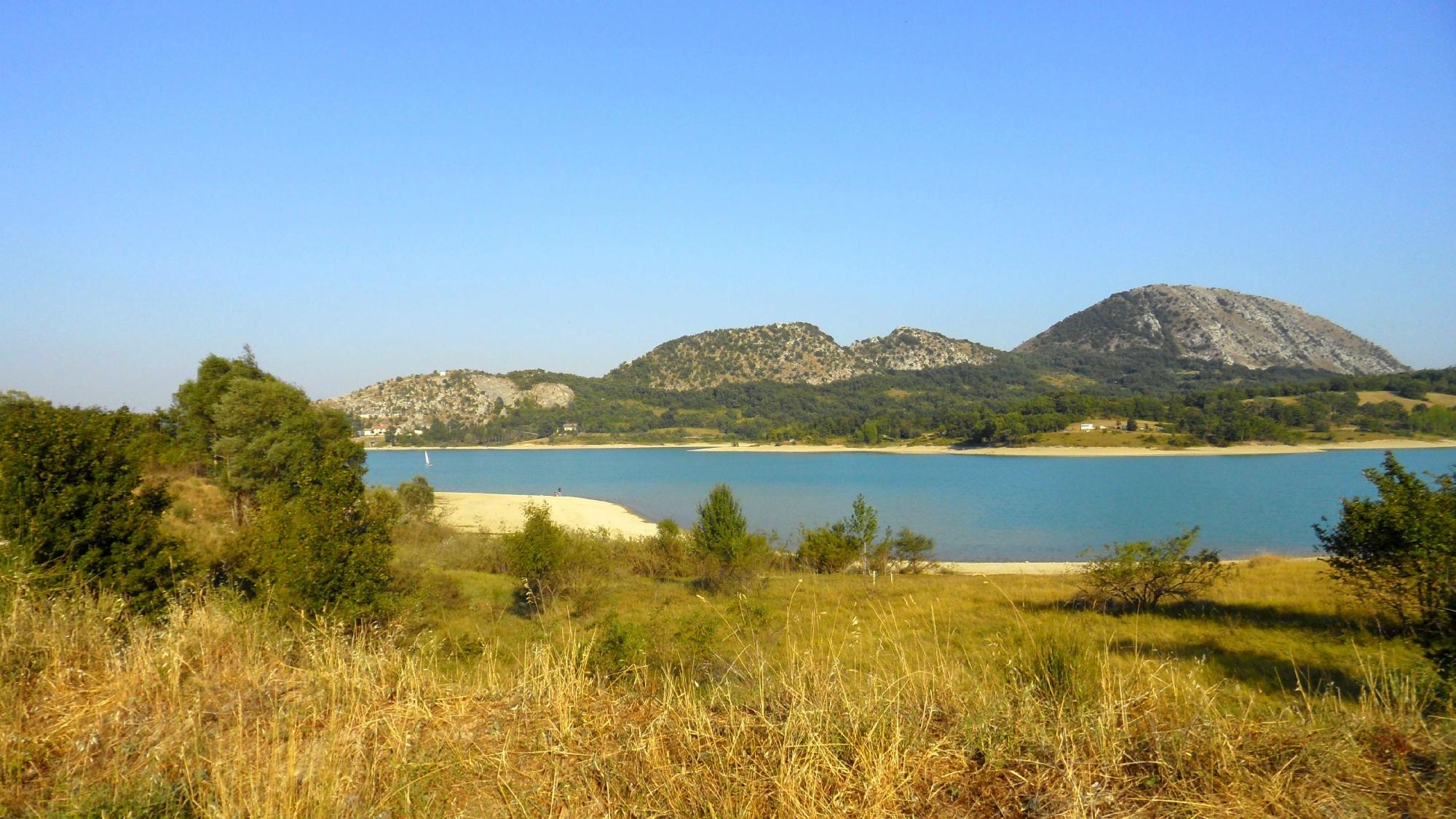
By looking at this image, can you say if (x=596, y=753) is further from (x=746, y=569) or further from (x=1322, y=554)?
(x=1322, y=554)

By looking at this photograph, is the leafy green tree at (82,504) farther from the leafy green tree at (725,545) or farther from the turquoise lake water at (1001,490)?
the turquoise lake water at (1001,490)

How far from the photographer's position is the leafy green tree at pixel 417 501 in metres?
37.4

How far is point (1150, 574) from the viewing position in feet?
58.0

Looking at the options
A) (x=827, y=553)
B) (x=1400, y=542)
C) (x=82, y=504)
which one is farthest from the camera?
(x=827, y=553)

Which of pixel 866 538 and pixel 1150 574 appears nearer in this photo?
pixel 1150 574

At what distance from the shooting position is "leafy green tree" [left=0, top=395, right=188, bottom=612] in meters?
8.90

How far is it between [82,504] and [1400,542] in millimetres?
18972

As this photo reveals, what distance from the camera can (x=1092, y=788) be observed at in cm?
286

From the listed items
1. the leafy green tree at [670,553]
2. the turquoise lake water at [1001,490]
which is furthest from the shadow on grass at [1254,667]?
the leafy green tree at [670,553]

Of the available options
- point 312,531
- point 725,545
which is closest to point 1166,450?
point 725,545

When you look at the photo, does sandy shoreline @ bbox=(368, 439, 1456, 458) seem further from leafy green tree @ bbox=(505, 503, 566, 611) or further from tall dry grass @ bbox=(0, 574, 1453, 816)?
tall dry grass @ bbox=(0, 574, 1453, 816)

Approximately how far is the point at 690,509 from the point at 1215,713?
5718cm

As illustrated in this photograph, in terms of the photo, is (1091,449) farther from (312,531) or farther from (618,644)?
(312,531)

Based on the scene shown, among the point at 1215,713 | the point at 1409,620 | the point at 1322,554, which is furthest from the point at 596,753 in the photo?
the point at 1322,554
